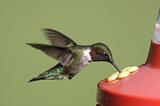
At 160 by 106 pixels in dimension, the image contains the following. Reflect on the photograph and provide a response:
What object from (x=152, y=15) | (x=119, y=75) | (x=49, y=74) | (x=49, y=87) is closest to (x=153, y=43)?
(x=119, y=75)

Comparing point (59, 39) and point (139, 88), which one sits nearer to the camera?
point (139, 88)

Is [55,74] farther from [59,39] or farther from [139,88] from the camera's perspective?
[139,88]

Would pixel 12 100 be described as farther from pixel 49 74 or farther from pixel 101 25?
pixel 49 74

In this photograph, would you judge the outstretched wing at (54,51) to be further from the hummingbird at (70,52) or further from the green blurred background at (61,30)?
the green blurred background at (61,30)

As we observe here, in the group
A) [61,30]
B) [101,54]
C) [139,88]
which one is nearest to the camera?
[139,88]


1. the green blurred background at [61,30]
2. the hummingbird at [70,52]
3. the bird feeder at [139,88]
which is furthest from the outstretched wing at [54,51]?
the green blurred background at [61,30]

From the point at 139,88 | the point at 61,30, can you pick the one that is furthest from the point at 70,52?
the point at 61,30

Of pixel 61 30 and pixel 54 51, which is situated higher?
pixel 54 51
